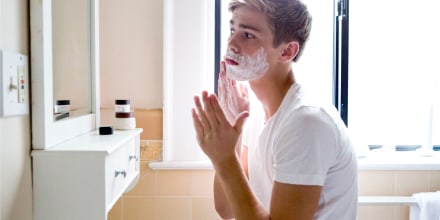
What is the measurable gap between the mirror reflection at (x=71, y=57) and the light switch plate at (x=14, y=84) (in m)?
0.13

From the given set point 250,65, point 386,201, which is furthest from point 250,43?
point 386,201

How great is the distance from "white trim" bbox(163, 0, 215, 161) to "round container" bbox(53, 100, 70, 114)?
0.57 meters

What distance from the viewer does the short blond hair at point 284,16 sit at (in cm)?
97

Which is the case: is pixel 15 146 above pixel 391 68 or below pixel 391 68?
below

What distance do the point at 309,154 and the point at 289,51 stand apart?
30 cm

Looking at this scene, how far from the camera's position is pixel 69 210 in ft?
2.80

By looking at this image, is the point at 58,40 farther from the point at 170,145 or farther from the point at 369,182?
the point at 369,182

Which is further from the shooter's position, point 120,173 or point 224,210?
point 224,210

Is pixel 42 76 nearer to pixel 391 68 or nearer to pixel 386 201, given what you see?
pixel 386 201

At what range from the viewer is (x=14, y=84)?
73 cm

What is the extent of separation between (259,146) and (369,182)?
77 cm

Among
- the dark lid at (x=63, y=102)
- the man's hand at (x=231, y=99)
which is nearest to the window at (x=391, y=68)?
the man's hand at (x=231, y=99)

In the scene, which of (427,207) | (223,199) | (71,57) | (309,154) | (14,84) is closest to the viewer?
(14,84)

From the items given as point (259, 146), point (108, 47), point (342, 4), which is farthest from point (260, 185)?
point (342, 4)
